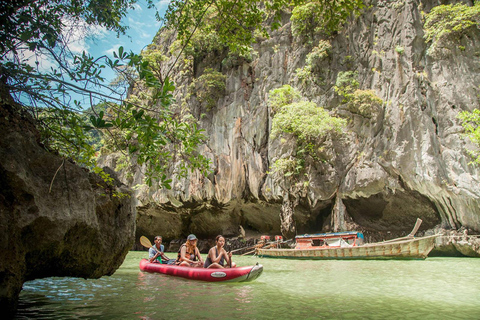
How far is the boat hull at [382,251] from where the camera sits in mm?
13297

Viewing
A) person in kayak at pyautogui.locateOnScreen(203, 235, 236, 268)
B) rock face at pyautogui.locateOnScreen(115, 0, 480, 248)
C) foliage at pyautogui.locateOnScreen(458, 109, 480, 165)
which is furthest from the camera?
rock face at pyautogui.locateOnScreen(115, 0, 480, 248)

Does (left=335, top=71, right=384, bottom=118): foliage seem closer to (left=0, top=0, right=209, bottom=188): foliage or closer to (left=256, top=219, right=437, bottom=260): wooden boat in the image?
(left=256, top=219, right=437, bottom=260): wooden boat

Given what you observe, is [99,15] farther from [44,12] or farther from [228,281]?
[228,281]

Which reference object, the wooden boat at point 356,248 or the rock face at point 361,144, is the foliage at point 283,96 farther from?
the wooden boat at point 356,248

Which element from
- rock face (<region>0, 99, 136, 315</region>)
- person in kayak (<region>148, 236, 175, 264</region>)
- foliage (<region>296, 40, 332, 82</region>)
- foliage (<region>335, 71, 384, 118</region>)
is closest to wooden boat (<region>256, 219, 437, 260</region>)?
foliage (<region>335, 71, 384, 118</region>)

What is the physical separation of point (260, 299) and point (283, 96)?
1530 cm

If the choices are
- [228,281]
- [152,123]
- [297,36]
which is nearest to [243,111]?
[297,36]

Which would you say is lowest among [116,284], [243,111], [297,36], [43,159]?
→ [116,284]

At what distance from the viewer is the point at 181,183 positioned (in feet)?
72.7

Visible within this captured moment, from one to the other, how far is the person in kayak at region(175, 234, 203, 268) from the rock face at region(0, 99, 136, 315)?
3425 millimetres

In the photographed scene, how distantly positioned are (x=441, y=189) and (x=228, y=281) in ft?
39.3

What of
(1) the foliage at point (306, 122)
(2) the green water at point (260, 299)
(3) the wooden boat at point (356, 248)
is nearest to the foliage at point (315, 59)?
(1) the foliage at point (306, 122)

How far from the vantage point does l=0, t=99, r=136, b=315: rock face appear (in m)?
3.58

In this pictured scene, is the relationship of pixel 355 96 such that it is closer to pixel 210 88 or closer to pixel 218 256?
pixel 210 88
